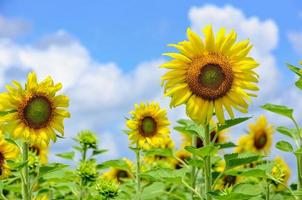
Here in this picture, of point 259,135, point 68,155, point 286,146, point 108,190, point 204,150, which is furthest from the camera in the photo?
point 259,135

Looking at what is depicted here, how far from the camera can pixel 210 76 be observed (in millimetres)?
3748

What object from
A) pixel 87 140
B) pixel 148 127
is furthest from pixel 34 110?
pixel 148 127

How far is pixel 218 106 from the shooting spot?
12.2 feet

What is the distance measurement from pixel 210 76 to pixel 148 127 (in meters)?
1.98

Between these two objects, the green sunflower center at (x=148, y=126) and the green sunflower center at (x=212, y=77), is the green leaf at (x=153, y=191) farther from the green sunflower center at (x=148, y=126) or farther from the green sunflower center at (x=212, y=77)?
the green sunflower center at (x=212, y=77)

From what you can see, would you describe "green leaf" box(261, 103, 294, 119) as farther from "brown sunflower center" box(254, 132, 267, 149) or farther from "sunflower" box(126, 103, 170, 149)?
"brown sunflower center" box(254, 132, 267, 149)

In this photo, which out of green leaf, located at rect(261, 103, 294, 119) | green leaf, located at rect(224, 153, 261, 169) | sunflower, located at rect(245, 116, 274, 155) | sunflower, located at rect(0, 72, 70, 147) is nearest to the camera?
green leaf, located at rect(224, 153, 261, 169)

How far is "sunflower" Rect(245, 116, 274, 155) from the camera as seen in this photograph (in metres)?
7.24

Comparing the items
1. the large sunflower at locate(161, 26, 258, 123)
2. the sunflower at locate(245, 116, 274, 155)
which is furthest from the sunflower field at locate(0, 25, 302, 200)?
the sunflower at locate(245, 116, 274, 155)

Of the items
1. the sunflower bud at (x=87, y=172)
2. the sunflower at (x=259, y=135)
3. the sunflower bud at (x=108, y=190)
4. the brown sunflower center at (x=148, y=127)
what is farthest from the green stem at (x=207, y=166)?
the sunflower at (x=259, y=135)

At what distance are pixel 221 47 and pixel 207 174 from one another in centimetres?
76

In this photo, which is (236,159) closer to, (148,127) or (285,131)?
(285,131)

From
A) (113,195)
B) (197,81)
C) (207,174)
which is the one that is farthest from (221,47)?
(113,195)

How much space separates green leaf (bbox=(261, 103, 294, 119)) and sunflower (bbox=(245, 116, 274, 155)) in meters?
2.75
